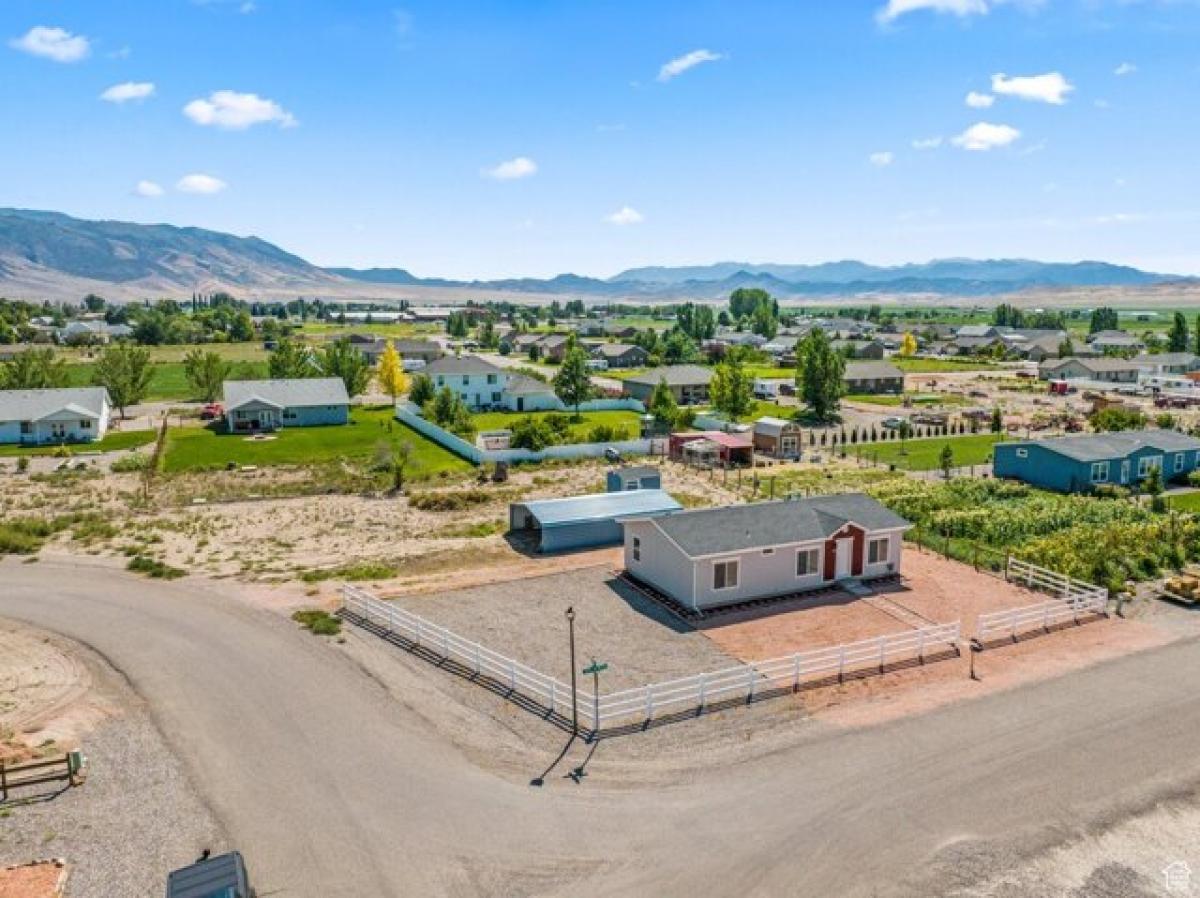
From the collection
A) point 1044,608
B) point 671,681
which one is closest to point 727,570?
point 671,681

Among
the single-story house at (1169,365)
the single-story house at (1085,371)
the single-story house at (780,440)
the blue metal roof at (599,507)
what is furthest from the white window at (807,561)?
the single-story house at (1169,365)

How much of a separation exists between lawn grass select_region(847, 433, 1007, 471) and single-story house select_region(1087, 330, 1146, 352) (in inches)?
3497

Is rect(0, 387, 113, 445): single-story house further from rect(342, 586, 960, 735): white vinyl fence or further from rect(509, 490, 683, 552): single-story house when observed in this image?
rect(342, 586, 960, 735): white vinyl fence

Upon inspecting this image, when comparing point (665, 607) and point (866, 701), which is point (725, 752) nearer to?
point (866, 701)

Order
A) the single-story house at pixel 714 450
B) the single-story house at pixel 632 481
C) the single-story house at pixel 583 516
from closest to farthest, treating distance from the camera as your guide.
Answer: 1. the single-story house at pixel 583 516
2. the single-story house at pixel 632 481
3. the single-story house at pixel 714 450

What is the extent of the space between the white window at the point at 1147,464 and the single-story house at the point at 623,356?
80.5 m

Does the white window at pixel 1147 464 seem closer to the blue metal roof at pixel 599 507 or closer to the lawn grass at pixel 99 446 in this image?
the blue metal roof at pixel 599 507

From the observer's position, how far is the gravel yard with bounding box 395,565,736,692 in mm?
25719

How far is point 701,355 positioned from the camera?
13762 centimetres

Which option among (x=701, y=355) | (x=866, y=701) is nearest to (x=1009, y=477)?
(x=866, y=701)

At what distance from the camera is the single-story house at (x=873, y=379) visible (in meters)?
96.3

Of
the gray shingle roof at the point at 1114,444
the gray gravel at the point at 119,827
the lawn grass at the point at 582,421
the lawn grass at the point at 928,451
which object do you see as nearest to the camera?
the gray gravel at the point at 119,827

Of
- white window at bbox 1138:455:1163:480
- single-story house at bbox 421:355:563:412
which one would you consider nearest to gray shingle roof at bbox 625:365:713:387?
single-story house at bbox 421:355:563:412

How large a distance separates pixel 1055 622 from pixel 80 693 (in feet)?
101
